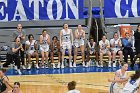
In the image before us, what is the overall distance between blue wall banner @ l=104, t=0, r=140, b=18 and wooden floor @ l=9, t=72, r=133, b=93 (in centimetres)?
438

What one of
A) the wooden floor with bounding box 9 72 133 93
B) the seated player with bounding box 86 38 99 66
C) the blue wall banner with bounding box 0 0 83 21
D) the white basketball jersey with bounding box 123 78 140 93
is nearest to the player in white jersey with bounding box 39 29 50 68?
the wooden floor with bounding box 9 72 133 93

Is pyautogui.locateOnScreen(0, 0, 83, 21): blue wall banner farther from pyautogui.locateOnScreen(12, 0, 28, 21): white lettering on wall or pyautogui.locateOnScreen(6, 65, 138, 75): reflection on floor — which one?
pyautogui.locateOnScreen(6, 65, 138, 75): reflection on floor

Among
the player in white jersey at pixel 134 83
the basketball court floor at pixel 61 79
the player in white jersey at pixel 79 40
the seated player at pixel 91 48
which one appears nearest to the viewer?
the player in white jersey at pixel 134 83

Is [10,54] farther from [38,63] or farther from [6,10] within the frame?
[6,10]

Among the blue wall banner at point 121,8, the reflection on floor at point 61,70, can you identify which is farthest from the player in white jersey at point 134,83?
the blue wall banner at point 121,8

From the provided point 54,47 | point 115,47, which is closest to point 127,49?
point 115,47

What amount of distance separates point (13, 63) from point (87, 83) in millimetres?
3230

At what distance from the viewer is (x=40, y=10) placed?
17906 millimetres

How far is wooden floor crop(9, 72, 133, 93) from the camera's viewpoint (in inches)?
490

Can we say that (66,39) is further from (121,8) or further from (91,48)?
(121,8)

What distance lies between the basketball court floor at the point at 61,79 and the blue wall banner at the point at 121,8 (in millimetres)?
3316

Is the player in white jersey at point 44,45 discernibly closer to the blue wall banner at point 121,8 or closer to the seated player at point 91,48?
the seated player at point 91,48

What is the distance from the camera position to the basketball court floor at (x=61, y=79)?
12586 millimetres

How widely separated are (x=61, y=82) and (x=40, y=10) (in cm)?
545
